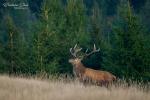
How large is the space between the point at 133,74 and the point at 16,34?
27.8ft

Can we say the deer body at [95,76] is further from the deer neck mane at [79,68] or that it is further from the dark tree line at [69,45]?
the dark tree line at [69,45]

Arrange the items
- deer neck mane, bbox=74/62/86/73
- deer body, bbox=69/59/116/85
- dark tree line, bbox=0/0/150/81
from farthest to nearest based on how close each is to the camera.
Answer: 1. dark tree line, bbox=0/0/150/81
2. deer neck mane, bbox=74/62/86/73
3. deer body, bbox=69/59/116/85

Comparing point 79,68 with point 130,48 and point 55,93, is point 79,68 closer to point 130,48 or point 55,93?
point 55,93

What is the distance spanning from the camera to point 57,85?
1261 cm

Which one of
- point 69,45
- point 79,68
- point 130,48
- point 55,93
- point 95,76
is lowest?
point 69,45

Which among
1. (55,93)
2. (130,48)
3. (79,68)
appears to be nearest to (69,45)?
(130,48)

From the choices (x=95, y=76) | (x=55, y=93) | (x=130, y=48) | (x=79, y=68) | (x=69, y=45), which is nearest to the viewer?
(x=55, y=93)

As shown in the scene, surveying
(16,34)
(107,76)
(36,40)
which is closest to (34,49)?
(36,40)

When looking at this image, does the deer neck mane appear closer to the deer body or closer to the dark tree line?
the deer body

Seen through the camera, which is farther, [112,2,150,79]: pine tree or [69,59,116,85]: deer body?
[112,2,150,79]: pine tree

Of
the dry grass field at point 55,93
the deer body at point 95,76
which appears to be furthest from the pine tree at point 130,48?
the dry grass field at point 55,93

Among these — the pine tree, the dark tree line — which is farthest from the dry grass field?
the pine tree

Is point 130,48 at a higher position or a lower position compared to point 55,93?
lower

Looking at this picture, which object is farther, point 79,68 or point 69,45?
point 69,45
